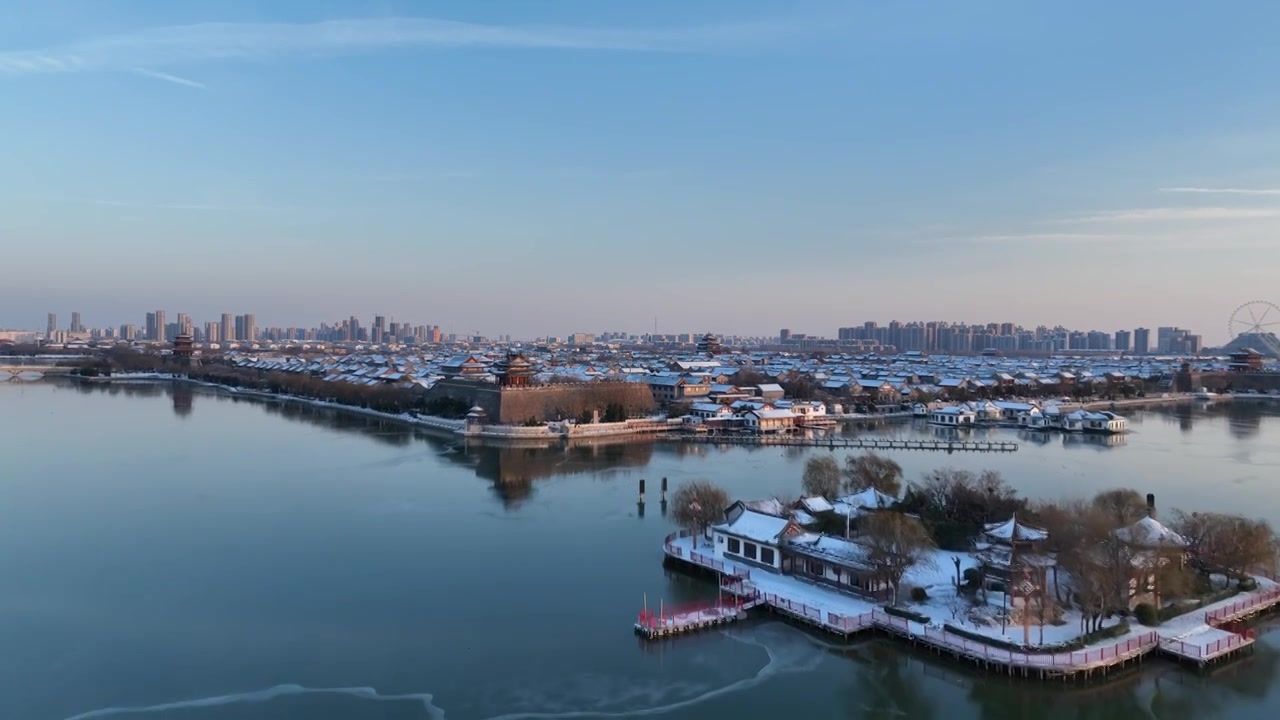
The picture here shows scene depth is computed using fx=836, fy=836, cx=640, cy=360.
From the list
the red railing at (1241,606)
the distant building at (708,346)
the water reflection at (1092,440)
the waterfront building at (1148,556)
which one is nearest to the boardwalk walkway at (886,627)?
the waterfront building at (1148,556)

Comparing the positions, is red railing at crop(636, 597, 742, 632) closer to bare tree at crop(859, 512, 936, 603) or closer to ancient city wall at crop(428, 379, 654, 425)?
bare tree at crop(859, 512, 936, 603)

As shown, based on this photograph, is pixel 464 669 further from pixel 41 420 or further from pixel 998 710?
pixel 41 420

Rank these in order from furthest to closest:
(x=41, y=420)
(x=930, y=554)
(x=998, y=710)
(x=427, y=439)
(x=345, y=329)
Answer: (x=345, y=329)
(x=41, y=420)
(x=427, y=439)
(x=930, y=554)
(x=998, y=710)

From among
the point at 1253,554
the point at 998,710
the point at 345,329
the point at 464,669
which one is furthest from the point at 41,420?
the point at 345,329

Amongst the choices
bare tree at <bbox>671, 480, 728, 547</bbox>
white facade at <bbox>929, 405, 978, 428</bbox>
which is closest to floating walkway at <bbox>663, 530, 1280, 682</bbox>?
bare tree at <bbox>671, 480, 728, 547</bbox>

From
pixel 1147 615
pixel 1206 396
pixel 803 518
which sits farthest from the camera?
pixel 1206 396

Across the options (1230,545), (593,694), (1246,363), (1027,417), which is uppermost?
(1246,363)

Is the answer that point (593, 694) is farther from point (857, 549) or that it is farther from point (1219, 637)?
point (1219, 637)

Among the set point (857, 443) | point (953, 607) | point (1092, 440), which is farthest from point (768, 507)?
point (1092, 440)
